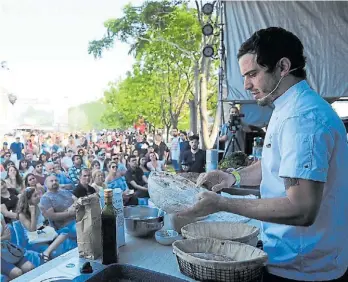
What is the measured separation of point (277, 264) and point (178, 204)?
370 millimetres

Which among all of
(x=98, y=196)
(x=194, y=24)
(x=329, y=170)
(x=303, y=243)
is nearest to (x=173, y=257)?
(x=98, y=196)

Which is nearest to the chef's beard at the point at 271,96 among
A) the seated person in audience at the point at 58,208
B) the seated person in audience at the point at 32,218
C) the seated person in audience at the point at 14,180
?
the seated person in audience at the point at 58,208

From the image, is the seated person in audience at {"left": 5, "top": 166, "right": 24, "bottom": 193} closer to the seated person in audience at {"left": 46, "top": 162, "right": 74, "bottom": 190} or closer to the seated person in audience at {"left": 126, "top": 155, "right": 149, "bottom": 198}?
the seated person in audience at {"left": 46, "top": 162, "right": 74, "bottom": 190}

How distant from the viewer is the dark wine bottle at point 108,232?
121 centimetres

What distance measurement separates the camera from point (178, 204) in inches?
48.6

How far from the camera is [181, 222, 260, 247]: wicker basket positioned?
4.28 ft

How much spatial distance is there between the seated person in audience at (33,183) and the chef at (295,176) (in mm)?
4207

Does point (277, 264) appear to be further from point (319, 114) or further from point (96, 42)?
point (96, 42)

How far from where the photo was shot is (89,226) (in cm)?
121

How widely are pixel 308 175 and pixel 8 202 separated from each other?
4331mm

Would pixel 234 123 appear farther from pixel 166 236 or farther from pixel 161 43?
pixel 161 43

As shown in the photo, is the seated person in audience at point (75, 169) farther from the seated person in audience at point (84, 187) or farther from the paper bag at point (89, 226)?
the paper bag at point (89, 226)

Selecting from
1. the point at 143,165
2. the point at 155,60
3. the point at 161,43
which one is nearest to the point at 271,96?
the point at 143,165

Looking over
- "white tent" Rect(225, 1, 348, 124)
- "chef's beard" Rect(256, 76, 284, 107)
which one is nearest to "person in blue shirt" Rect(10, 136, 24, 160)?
"white tent" Rect(225, 1, 348, 124)
